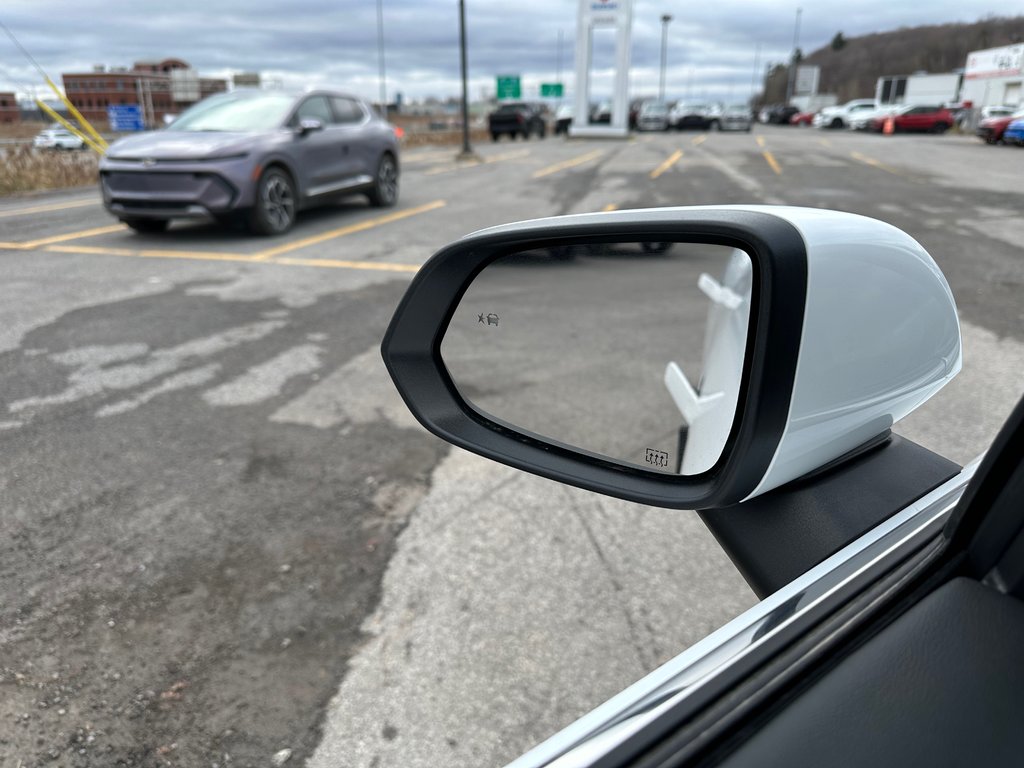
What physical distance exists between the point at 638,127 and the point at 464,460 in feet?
154

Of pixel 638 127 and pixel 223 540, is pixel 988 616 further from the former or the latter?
pixel 638 127

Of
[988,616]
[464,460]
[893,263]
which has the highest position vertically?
[893,263]

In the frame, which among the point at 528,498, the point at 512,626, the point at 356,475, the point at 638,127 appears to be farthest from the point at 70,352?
the point at 638,127

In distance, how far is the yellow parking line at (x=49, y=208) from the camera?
463 inches

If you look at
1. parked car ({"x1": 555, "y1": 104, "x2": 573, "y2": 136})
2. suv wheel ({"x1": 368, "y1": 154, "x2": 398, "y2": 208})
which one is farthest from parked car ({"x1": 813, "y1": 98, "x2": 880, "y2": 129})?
suv wheel ({"x1": 368, "y1": 154, "x2": 398, "y2": 208})

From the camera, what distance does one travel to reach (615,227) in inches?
45.3

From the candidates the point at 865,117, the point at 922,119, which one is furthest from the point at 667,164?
the point at 865,117

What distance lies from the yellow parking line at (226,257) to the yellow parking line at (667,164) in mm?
9600

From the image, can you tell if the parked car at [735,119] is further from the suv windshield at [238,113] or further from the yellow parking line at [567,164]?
the suv windshield at [238,113]

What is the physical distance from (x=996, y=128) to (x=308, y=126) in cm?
2522

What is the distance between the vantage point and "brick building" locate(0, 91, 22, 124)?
2003 centimetres

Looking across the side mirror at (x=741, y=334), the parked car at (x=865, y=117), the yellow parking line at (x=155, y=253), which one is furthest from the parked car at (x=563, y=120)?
the side mirror at (x=741, y=334)

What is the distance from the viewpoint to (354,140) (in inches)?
422

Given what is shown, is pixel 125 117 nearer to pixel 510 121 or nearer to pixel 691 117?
pixel 510 121
